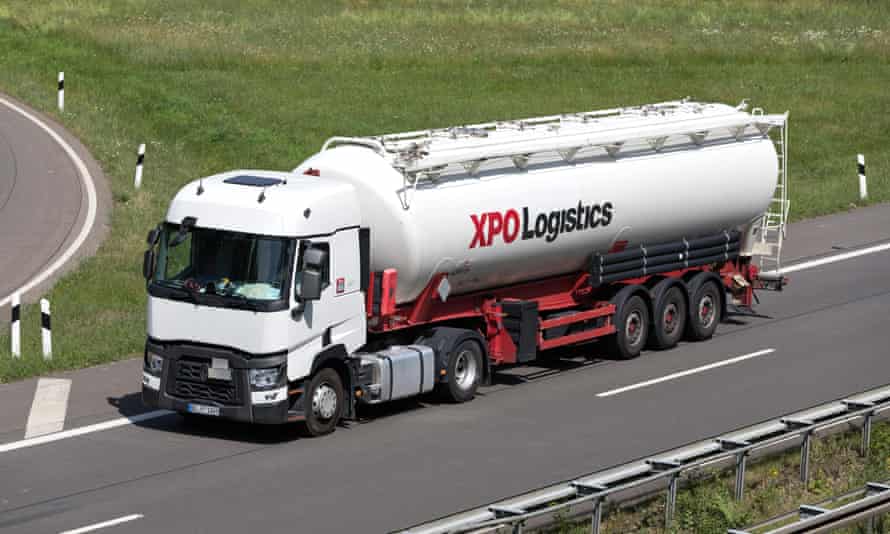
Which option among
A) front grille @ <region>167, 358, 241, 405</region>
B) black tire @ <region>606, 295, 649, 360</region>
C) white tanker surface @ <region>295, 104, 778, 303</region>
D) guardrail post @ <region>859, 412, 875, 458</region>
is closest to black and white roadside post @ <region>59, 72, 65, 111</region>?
white tanker surface @ <region>295, 104, 778, 303</region>

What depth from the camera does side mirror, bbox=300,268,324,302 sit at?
17578 mm

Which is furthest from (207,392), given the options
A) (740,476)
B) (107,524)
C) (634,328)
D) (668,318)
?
(668,318)

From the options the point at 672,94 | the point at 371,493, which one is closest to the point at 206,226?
the point at 371,493

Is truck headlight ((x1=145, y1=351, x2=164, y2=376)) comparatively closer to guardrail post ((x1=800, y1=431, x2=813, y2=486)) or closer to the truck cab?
the truck cab

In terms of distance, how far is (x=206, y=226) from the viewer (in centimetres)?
1803

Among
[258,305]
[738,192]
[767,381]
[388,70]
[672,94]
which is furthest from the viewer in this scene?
[388,70]

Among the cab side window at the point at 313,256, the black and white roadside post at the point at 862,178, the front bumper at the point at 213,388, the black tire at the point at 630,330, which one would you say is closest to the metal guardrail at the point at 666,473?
the front bumper at the point at 213,388

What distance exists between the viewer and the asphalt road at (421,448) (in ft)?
50.8

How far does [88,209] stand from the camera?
3297 centimetres

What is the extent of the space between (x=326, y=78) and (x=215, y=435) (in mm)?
33101

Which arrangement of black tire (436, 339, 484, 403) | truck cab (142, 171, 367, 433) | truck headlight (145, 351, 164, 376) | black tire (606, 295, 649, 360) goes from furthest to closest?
black tire (606, 295, 649, 360)
black tire (436, 339, 484, 403)
truck headlight (145, 351, 164, 376)
truck cab (142, 171, 367, 433)

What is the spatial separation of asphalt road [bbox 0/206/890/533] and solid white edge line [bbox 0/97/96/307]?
18.8 feet

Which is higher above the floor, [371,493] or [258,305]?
[258,305]

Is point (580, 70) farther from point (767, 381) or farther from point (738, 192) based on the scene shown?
point (767, 381)
